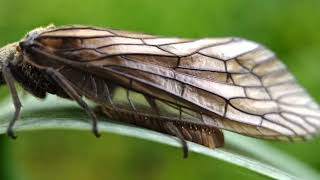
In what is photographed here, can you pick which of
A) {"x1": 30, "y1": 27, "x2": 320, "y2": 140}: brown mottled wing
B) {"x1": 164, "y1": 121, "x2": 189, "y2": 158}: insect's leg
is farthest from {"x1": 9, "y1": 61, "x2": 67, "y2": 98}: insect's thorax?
{"x1": 164, "y1": 121, "x2": 189, "y2": 158}: insect's leg

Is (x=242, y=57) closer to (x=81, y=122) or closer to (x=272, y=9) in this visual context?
(x=81, y=122)

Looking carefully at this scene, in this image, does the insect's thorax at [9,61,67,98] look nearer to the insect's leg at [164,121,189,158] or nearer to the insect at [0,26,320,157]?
the insect at [0,26,320,157]

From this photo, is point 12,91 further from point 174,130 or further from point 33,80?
point 174,130

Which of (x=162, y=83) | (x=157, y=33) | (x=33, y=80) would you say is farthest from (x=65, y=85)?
(x=157, y=33)

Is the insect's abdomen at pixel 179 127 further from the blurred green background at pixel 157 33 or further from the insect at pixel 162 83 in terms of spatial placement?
the blurred green background at pixel 157 33

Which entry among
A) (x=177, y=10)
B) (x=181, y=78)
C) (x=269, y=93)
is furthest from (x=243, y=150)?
(x=177, y=10)

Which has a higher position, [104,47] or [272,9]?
[104,47]

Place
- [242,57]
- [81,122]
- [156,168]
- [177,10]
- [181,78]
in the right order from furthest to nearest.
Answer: [177,10], [156,168], [242,57], [181,78], [81,122]
